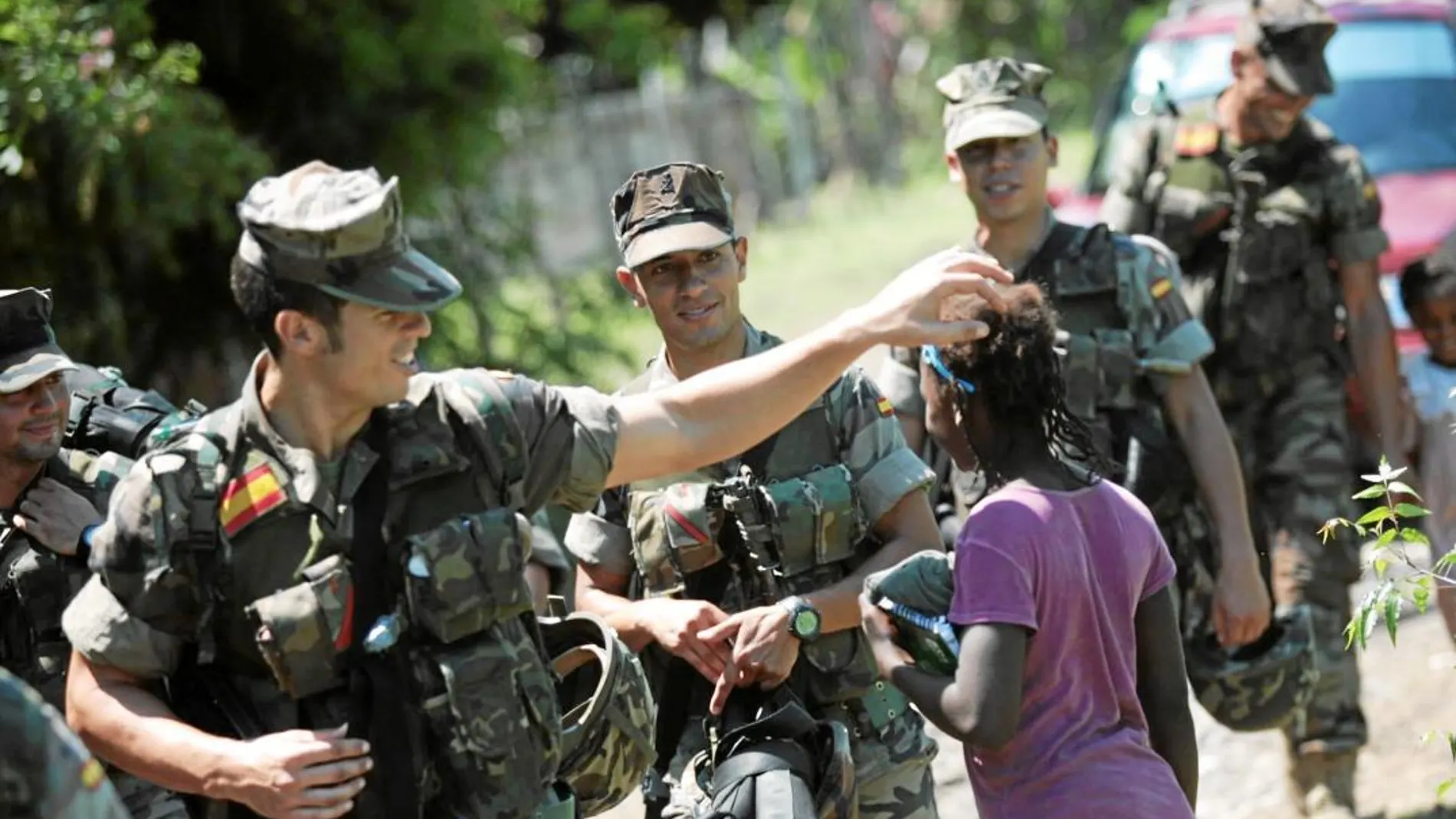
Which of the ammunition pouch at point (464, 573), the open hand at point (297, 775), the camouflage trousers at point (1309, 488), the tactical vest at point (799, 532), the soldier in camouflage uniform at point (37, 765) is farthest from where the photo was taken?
the camouflage trousers at point (1309, 488)

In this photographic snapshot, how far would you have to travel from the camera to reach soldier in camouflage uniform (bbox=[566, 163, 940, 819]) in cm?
447

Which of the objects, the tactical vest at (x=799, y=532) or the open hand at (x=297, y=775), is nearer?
the open hand at (x=297, y=775)

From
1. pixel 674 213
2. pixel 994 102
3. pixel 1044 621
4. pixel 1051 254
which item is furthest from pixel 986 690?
pixel 994 102

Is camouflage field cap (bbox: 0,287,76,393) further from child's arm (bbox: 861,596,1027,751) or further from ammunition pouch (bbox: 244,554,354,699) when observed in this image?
child's arm (bbox: 861,596,1027,751)

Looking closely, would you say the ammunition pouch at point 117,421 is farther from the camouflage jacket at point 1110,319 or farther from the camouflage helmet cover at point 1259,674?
the camouflage helmet cover at point 1259,674

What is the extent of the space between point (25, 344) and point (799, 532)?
1.69m

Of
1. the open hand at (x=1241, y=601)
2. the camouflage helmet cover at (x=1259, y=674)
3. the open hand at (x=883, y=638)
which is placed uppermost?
the open hand at (x=883, y=638)

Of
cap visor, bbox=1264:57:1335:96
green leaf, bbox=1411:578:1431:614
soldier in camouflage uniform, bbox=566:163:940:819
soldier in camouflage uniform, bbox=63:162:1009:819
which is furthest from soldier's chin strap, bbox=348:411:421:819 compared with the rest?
cap visor, bbox=1264:57:1335:96

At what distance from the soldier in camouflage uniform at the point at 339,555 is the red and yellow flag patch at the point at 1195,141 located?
315 cm

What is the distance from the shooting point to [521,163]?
19594 millimetres

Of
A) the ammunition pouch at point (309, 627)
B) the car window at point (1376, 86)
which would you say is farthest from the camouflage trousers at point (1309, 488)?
the ammunition pouch at point (309, 627)

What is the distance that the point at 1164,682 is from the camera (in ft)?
12.9

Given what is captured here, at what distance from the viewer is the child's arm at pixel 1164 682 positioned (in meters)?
3.91

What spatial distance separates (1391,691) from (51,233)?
5.41 meters
